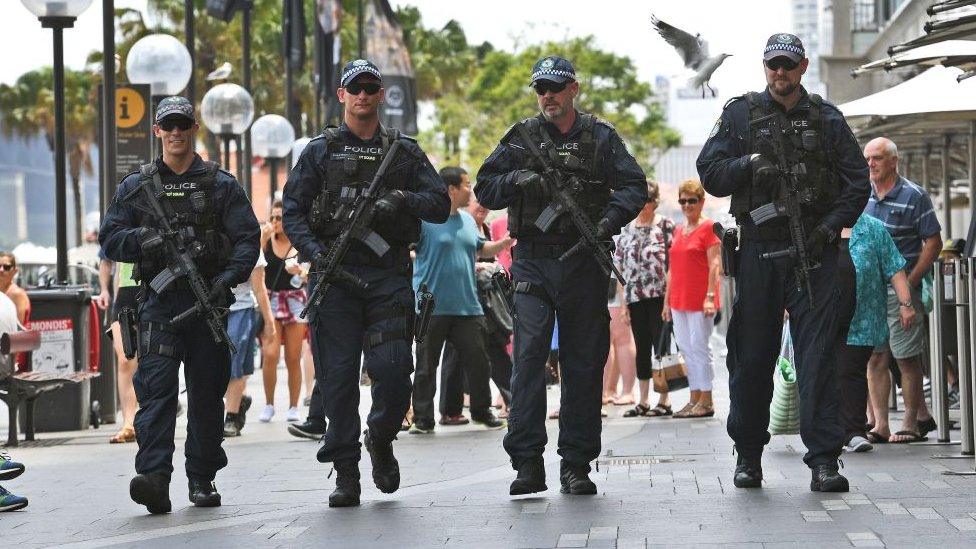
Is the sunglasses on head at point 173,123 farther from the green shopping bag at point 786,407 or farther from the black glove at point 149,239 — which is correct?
the green shopping bag at point 786,407

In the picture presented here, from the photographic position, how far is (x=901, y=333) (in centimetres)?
1093

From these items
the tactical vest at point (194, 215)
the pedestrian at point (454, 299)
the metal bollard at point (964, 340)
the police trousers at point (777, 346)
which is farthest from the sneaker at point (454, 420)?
the tactical vest at point (194, 215)

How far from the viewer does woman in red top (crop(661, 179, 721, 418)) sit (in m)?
13.3

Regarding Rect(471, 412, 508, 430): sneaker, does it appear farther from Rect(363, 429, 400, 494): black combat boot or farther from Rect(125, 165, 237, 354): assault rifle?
Rect(125, 165, 237, 354): assault rifle

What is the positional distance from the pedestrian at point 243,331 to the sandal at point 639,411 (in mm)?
2756

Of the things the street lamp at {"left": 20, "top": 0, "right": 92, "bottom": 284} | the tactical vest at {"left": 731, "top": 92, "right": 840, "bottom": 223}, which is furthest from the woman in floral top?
the tactical vest at {"left": 731, "top": 92, "right": 840, "bottom": 223}

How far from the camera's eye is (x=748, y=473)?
8391 mm

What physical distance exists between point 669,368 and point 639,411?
41 centimetres

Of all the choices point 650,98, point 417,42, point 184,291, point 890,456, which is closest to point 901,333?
point 890,456

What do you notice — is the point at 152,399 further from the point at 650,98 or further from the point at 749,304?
the point at 650,98

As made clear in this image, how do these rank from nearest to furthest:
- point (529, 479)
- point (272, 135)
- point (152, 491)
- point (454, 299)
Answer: point (152, 491) < point (529, 479) < point (454, 299) < point (272, 135)

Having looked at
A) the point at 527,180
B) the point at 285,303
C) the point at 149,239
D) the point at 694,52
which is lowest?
the point at 285,303

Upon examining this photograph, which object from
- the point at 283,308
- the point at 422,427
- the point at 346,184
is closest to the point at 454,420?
the point at 422,427

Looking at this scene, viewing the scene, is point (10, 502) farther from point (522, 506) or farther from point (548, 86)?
point (548, 86)
